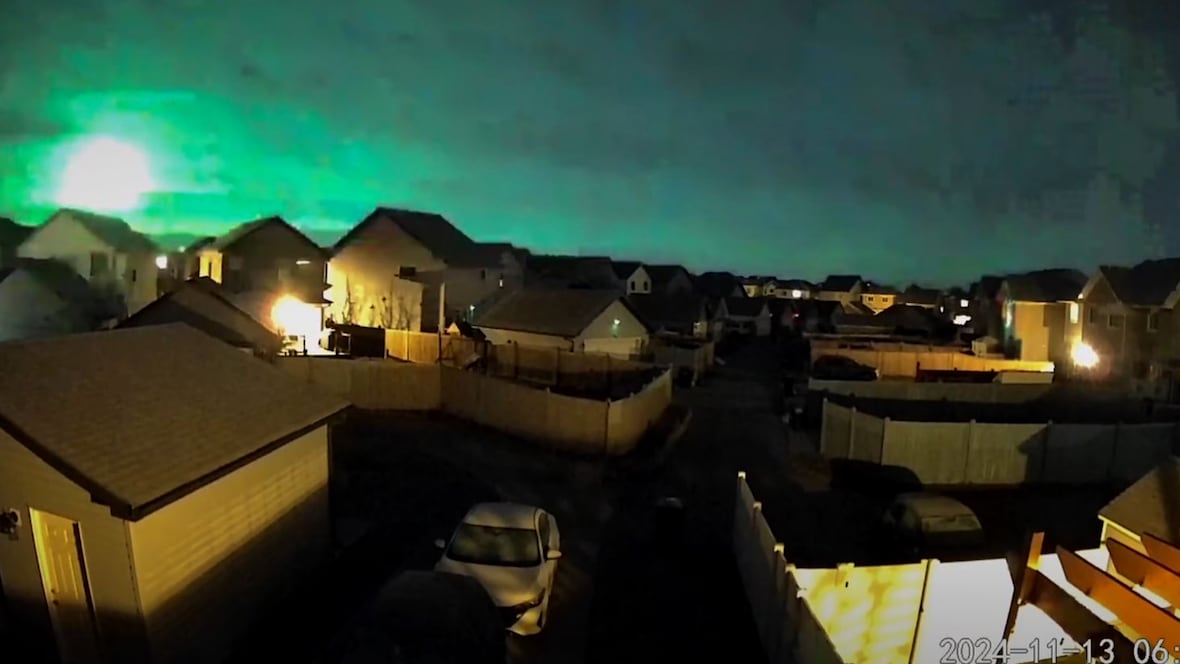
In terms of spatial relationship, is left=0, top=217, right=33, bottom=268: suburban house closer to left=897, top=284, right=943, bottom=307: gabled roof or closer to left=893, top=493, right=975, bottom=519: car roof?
left=893, top=493, right=975, bottom=519: car roof

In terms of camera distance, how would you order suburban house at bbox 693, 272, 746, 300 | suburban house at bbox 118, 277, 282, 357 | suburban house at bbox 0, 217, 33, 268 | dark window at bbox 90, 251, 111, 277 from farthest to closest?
suburban house at bbox 693, 272, 746, 300 < suburban house at bbox 0, 217, 33, 268 < dark window at bbox 90, 251, 111, 277 < suburban house at bbox 118, 277, 282, 357

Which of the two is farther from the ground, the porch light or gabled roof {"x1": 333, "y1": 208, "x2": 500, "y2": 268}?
gabled roof {"x1": 333, "y1": 208, "x2": 500, "y2": 268}

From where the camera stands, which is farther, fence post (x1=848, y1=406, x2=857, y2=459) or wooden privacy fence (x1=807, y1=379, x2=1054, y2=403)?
wooden privacy fence (x1=807, y1=379, x2=1054, y2=403)

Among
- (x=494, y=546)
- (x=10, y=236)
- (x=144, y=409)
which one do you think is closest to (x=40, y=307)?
(x=10, y=236)

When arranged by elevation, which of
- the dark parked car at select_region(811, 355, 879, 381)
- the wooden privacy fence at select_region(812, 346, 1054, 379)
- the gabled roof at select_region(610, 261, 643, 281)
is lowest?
the dark parked car at select_region(811, 355, 879, 381)

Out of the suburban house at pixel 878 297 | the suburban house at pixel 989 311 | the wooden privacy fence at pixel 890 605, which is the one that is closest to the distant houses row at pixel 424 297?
the suburban house at pixel 989 311

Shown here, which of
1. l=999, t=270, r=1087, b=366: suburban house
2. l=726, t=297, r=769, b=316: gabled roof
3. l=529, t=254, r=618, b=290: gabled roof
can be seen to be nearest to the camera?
l=999, t=270, r=1087, b=366: suburban house

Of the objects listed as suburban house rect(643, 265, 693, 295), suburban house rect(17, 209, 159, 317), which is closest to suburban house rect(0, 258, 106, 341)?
suburban house rect(17, 209, 159, 317)
